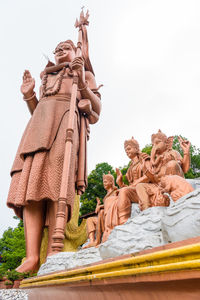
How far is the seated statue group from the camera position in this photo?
6.66 feet

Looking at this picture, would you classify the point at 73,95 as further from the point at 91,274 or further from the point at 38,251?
the point at 91,274

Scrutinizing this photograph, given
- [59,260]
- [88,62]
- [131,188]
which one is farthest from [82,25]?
[59,260]

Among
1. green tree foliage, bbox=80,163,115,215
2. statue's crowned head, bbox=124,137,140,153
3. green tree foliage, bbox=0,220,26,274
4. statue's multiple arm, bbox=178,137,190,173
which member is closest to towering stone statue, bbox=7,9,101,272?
statue's crowned head, bbox=124,137,140,153

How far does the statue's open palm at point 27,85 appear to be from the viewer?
5369 mm

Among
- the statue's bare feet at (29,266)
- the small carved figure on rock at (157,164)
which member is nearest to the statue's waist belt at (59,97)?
the small carved figure on rock at (157,164)

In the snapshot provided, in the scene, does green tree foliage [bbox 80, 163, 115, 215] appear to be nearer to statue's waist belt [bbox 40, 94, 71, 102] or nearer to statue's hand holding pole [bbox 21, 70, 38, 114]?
statue's hand holding pole [bbox 21, 70, 38, 114]

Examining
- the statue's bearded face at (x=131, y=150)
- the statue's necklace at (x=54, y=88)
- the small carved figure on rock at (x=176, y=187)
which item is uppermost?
the statue's necklace at (x=54, y=88)

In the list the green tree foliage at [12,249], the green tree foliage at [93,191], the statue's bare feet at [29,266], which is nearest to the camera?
the statue's bare feet at [29,266]

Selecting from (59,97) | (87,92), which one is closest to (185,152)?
(87,92)

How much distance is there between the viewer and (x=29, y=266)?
13.3 ft

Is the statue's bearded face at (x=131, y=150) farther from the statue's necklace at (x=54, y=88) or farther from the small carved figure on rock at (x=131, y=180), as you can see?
the statue's necklace at (x=54, y=88)

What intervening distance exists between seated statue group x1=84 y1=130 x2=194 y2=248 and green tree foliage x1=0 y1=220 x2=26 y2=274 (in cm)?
1101

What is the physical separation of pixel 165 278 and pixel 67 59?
5392mm

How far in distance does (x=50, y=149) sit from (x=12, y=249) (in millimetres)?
Result: 12846
